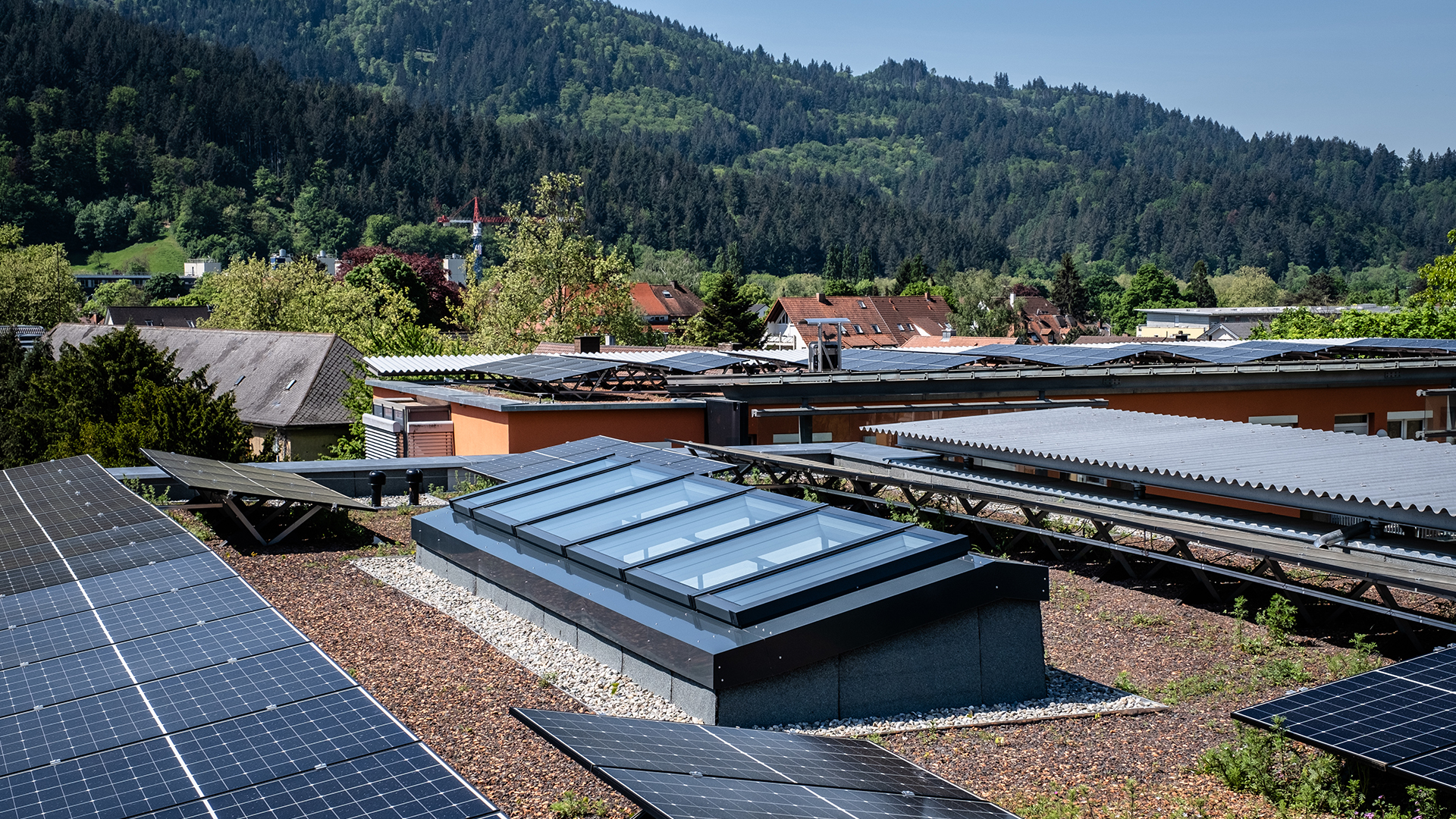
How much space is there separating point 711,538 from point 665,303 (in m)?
129

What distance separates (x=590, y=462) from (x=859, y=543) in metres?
6.75

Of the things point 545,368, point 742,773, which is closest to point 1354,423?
point 545,368

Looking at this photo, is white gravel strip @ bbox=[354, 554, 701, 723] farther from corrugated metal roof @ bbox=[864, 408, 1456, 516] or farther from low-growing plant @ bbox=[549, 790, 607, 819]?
corrugated metal roof @ bbox=[864, 408, 1456, 516]

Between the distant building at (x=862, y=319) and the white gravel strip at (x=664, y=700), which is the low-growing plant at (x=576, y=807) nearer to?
the white gravel strip at (x=664, y=700)

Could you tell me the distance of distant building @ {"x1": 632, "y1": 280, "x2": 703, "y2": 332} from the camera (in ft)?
441

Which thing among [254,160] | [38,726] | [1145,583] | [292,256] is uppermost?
[254,160]

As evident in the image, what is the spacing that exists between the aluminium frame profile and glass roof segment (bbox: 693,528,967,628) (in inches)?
147

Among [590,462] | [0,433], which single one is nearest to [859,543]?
[590,462]

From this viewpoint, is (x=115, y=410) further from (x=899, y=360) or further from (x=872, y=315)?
(x=872, y=315)

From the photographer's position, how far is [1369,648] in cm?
1191

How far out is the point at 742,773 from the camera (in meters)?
6.58

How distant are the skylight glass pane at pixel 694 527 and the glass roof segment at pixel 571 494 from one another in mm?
1781

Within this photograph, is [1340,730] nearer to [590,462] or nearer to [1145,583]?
[1145,583]

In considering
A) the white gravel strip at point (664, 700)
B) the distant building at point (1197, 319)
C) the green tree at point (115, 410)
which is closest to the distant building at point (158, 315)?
the green tree at point (115, 410)
